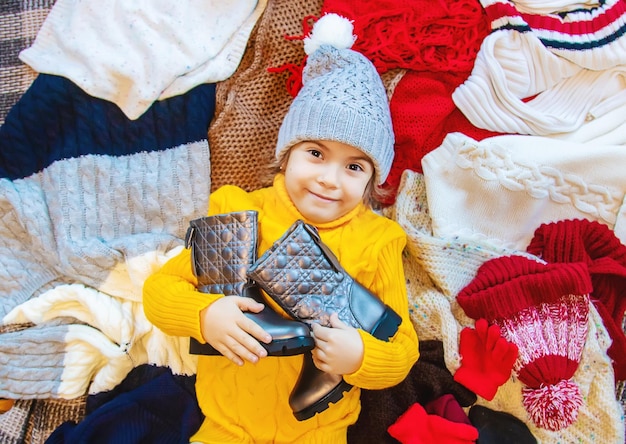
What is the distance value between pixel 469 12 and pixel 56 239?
102 centimetres

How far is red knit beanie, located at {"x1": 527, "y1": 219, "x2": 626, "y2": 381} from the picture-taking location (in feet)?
3.69

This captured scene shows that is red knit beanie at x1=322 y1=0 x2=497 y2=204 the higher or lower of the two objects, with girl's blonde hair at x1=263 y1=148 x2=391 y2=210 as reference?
higher

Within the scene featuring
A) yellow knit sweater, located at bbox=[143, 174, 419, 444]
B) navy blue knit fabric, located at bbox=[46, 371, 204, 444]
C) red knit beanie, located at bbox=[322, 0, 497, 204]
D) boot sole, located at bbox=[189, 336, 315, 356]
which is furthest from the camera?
red knit beanie, located at bbox=[322, 0, 497, 204]

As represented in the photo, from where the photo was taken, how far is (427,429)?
3.57 ft

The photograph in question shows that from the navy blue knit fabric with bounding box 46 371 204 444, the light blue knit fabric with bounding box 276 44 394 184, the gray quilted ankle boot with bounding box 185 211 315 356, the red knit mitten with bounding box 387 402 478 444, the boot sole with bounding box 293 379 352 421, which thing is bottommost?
the navy blue knit fabric with bounding box 46 371 204 444

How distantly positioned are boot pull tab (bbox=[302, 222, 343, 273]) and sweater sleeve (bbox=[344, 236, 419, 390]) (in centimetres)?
11

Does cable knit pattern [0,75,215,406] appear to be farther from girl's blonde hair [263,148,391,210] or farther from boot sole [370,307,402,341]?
boot sole [370,307,402,341]

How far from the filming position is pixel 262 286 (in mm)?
990

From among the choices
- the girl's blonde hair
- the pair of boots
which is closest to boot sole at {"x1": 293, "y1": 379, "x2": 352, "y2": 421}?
the pair of boots

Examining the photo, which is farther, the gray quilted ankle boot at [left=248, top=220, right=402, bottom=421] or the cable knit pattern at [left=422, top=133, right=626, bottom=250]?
the cable knit pattern at [left=422, top=133, right=626, bottom=250]

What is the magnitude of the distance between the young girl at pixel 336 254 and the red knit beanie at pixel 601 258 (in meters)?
0.32

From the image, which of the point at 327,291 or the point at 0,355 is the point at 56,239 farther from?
the point at 327,291

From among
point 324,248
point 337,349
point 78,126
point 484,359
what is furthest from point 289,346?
point 78,126

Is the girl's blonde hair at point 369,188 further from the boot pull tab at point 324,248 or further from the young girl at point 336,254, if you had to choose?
the boot pull tab at point 324,248
